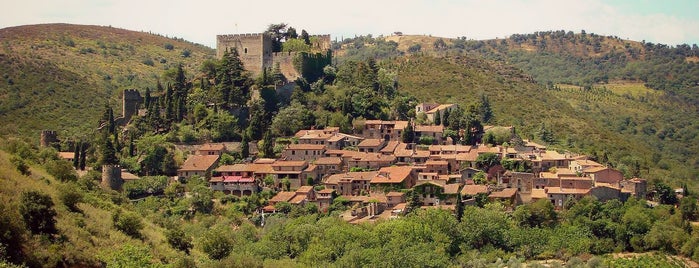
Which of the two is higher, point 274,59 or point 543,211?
point 274,59

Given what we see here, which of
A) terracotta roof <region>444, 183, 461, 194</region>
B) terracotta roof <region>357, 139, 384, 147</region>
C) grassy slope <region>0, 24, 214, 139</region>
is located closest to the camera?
terracotta roof <region>444, 183, 461, 194</region>

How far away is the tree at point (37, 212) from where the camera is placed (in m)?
28.2

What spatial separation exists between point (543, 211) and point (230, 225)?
1873cm

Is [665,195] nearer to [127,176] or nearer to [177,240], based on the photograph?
[127,176]

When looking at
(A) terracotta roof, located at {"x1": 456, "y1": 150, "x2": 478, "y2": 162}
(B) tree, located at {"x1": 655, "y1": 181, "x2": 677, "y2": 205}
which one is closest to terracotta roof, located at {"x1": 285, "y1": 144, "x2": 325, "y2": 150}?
(A) terracotta roof, located at {"x1": 456, "y1": 150, "x2": 478, "y2": 162}

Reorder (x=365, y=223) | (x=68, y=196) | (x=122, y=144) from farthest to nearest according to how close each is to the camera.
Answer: (x=122, y=144)
(x=365, y=223)
(x=68, y=196)

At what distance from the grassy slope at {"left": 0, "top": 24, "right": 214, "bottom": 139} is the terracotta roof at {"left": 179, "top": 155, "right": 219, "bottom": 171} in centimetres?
1188

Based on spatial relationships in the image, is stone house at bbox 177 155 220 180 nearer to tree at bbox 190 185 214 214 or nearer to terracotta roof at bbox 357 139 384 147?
tree at bbox 190 185 214 214

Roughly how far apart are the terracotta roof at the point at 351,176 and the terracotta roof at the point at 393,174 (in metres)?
0.51

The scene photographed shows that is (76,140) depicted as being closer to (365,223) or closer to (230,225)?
(230,225)

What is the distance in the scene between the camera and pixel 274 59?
76.5 metres

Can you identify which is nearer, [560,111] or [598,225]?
[598,225]

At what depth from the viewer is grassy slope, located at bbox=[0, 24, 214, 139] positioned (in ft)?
271

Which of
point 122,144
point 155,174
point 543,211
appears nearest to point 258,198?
point 155,174
